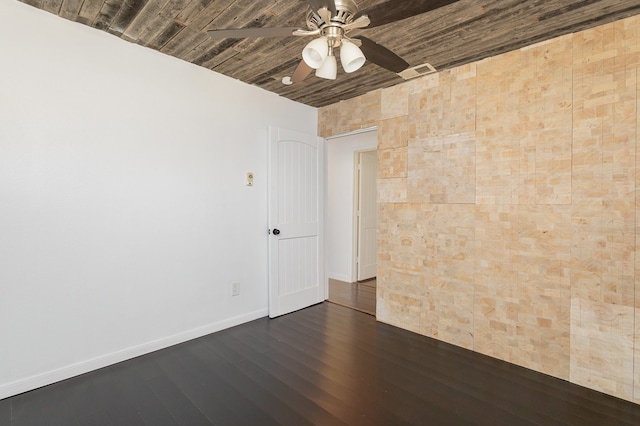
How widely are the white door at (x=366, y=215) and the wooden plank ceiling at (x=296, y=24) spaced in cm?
249

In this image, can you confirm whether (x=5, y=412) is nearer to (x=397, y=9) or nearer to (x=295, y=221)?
(x=295, y=221)

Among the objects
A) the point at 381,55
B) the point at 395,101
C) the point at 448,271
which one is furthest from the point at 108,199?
the point at 448,271

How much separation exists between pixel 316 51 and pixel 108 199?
1.96 m

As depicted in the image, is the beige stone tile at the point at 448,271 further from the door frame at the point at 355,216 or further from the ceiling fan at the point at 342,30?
the door frame at the point at 355,216

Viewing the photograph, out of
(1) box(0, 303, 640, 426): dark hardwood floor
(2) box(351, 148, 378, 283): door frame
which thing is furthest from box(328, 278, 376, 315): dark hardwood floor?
(1) box(0, 303, 640, 426): dark hardwood floor

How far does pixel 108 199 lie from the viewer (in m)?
2.41

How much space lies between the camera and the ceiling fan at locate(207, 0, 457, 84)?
54.2 inches

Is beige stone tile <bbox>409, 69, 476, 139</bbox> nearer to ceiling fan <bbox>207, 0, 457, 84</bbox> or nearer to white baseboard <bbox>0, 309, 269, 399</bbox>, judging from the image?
ceiling fan <bbox>207, 0, 457, 84</bbox>

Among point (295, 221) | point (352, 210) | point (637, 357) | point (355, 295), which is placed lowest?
point (355, 295)

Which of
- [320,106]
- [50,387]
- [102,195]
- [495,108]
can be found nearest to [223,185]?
[102,195]

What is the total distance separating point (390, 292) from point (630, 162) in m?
2.14

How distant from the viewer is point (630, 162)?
2.01 meters

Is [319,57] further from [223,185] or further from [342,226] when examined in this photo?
[342,226]

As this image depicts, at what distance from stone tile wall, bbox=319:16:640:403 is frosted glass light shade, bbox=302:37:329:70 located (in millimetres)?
1648
